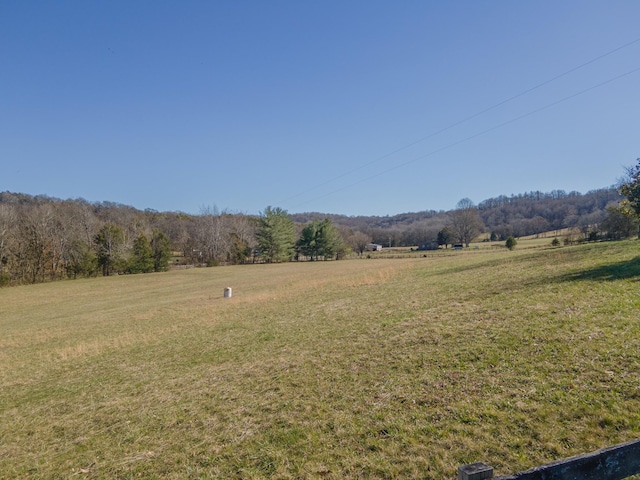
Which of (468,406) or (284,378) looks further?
(284,378)

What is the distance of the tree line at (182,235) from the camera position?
52.1m

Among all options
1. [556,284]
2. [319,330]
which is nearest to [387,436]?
[319,330]

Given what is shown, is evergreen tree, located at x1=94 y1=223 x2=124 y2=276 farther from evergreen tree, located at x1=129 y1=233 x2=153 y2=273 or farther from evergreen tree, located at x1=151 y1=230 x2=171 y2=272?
evergreen tree, located at x1=151 y1=230 x2=171 y2=272

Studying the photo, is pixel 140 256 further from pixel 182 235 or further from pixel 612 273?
pixel 612 273

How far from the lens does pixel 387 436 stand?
4.68m

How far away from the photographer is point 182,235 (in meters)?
80.1

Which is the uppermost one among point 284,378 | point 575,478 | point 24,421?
point 575,478

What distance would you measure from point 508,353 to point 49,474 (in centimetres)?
816

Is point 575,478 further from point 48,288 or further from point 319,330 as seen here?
point 48,288

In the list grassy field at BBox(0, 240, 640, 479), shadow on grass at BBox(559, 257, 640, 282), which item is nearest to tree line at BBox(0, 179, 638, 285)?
shadow on grass at BBox(559, 257, 640, 282)

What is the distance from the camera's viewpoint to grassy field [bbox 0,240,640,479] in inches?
169

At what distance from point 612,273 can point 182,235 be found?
266 feet

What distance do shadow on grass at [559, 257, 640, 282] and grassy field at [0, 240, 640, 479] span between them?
0.19 metres

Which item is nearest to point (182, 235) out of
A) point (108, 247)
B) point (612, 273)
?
point (108, 247)
